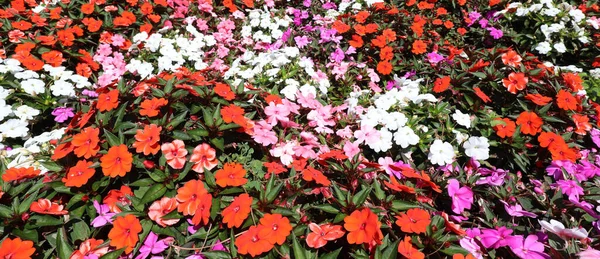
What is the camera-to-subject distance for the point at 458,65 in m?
3.15

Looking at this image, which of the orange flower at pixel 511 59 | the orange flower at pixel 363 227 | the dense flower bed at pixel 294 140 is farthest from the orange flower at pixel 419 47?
the orange flower at pixel 363 227

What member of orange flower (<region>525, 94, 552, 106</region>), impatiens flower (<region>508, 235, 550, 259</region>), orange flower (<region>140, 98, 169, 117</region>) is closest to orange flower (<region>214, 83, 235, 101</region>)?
orange flower (<region>140, 98, 169, 117</region>)

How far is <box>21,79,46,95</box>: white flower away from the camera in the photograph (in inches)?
106

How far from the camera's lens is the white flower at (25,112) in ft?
8.41

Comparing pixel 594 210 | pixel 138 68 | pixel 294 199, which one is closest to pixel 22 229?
pixel 294 199

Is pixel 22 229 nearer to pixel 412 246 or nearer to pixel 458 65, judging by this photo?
pixel 412 246

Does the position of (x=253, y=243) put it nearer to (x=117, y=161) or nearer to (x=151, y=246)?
(x=151, y=246)

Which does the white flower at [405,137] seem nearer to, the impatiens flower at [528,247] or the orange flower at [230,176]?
the impatiens flower at [528,247]

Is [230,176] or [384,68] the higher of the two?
[230,176]

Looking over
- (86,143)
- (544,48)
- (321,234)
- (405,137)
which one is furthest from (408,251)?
(544,48)

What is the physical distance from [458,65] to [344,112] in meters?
1.09

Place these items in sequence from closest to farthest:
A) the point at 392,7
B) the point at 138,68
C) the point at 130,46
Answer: the point at 138,68 → the point at 130,46 → the point at 392,7

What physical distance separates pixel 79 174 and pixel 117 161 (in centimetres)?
19

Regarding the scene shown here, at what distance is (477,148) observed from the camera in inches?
91.2
